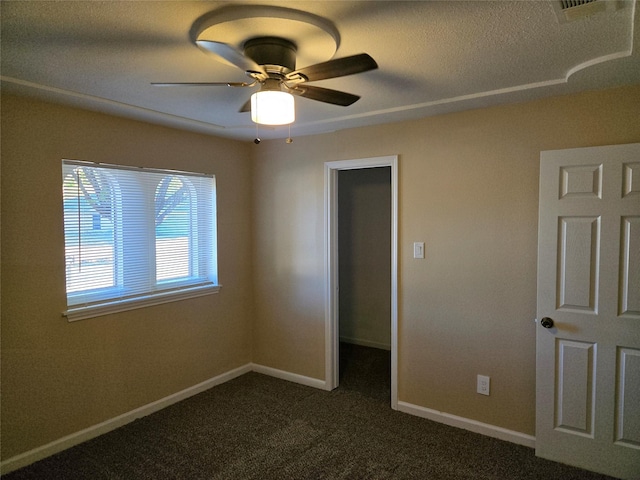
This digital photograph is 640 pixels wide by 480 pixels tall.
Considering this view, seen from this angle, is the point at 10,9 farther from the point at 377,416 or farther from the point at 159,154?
the point at 377,416

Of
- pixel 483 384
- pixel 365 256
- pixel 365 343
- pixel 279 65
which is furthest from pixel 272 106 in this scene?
pixel 365 343

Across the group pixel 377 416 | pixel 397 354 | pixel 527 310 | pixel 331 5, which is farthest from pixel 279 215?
pixel 331 5

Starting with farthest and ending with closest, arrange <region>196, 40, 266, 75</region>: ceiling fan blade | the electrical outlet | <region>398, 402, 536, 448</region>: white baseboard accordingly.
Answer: the electrical outlet
<region>398, 402, 536, 448</region>: white baseboard
<region>196, 40, 266, 75</region>: ceiling fan blade

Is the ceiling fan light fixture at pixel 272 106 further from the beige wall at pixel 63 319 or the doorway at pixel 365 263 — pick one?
the doorway at pixel 365 263

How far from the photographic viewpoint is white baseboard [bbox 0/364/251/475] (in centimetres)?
253

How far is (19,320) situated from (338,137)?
8.72 ft

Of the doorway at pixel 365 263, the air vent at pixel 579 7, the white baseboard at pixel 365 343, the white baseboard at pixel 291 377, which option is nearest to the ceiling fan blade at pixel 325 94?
the air vent at pixel 579 7

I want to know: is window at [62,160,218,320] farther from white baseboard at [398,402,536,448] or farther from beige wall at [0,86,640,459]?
white baseboard at [398,402,536,448]

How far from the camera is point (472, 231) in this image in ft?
9.55

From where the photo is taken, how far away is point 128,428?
9.93 ft

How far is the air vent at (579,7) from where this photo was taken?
4.88 ft

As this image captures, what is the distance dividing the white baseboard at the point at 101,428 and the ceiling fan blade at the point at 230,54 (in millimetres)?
2707

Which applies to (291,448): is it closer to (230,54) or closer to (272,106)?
(272,106)

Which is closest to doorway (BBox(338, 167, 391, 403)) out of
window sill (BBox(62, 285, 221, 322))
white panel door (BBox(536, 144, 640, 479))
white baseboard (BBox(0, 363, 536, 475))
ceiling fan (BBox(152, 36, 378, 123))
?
white baseboard (BBox(0, 363, 536, 475))
